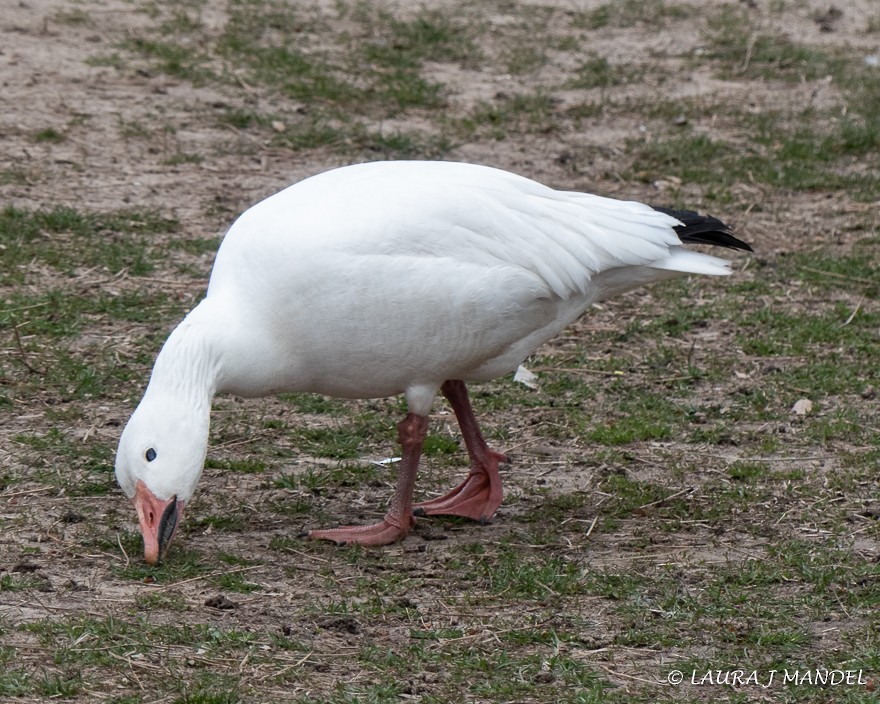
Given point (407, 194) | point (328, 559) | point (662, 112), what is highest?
point (407, 194)

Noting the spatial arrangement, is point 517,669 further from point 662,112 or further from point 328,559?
point 662,112

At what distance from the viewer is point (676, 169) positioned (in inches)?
378

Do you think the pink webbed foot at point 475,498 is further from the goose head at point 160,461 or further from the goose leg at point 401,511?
the goose head at point 160,461

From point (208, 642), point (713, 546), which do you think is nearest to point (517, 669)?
point (208, 642)

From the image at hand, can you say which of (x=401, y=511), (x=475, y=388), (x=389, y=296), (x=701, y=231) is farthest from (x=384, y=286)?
(x=475, y=388)

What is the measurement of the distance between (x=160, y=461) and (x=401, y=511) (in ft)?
3.57

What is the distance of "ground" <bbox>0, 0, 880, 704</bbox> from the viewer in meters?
4.27

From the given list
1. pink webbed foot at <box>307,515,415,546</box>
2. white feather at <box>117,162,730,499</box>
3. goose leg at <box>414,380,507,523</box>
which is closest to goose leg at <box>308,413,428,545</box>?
pink webbed foot at <box>307,515,415,546</box>

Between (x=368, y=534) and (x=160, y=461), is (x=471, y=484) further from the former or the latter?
(x=160, y=461)

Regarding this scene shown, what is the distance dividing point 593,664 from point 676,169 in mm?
6035

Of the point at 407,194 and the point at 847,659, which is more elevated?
the point at 407,194

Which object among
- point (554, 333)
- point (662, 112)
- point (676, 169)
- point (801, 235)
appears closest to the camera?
point (554, 333)

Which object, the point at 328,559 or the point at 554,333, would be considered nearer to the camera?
the point at 328,559

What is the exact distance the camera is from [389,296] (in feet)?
15.8
